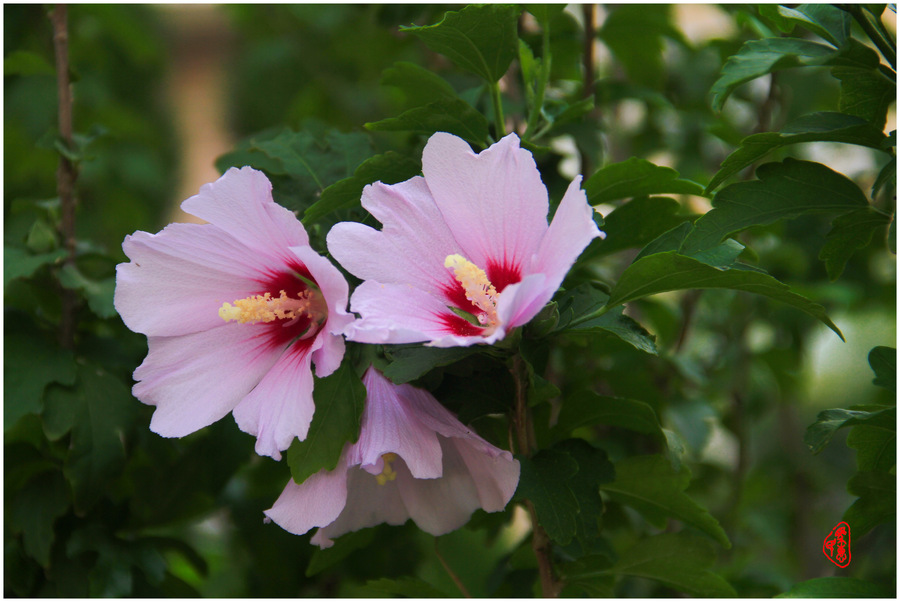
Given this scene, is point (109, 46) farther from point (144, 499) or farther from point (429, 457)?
point (429, 457)

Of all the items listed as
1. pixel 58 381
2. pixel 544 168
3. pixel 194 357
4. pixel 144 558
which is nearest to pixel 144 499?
pixel 144 558

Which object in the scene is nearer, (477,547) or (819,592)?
(819,592)

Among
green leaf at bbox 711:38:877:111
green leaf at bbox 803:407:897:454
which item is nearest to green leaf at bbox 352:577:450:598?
green leaf at bbox 803:407:897:454

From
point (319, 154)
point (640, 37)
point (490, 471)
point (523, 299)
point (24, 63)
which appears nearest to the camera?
point (523, 299)

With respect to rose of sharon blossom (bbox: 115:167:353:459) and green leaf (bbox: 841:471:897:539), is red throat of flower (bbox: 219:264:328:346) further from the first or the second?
green leaf (bbox: 841:471:897:539)

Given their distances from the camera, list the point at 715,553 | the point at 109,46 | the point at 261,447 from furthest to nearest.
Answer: the point at 109,46 → the point at 715,553 → the point at 261,447

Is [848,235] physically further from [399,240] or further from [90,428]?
[90,428]

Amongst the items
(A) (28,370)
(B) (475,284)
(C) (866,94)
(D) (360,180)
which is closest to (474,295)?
(B) (475,284)
